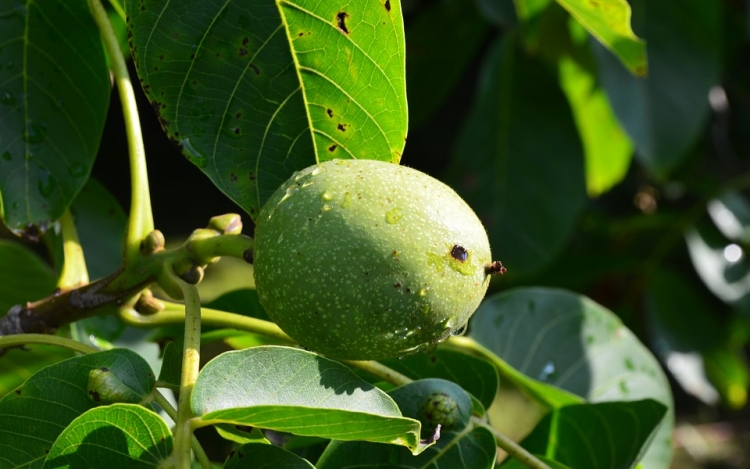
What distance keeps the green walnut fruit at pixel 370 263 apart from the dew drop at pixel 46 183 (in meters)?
0.38

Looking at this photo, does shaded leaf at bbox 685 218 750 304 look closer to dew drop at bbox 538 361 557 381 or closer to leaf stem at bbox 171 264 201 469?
dew drop at bbox 538 361 557 381

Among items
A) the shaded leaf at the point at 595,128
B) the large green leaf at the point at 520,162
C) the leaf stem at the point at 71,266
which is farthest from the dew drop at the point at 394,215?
the shaded leaf at the point at 595,128

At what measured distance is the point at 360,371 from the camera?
967 mm

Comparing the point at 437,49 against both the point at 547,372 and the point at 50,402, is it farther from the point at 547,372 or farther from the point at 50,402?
the point at 50,402

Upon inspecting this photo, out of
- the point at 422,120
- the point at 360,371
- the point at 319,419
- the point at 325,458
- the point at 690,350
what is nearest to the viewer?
the point at 319,419

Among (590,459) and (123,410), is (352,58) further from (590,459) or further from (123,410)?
(590,459)

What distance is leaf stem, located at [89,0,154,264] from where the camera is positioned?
0.92m

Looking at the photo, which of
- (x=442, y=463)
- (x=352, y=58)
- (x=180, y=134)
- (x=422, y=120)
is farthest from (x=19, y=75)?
(x=422, y=120)

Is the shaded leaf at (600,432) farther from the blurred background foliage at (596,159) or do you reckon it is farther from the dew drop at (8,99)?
the blurred background foliage at (596,159)

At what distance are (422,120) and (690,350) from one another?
40.3 inches

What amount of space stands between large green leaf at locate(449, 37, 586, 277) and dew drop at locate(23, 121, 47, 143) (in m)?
1.17

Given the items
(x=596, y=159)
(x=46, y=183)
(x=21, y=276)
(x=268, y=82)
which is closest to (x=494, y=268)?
(x=268, y=82)

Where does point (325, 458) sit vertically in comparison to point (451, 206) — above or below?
below

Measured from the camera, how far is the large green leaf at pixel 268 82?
0.88 metres
